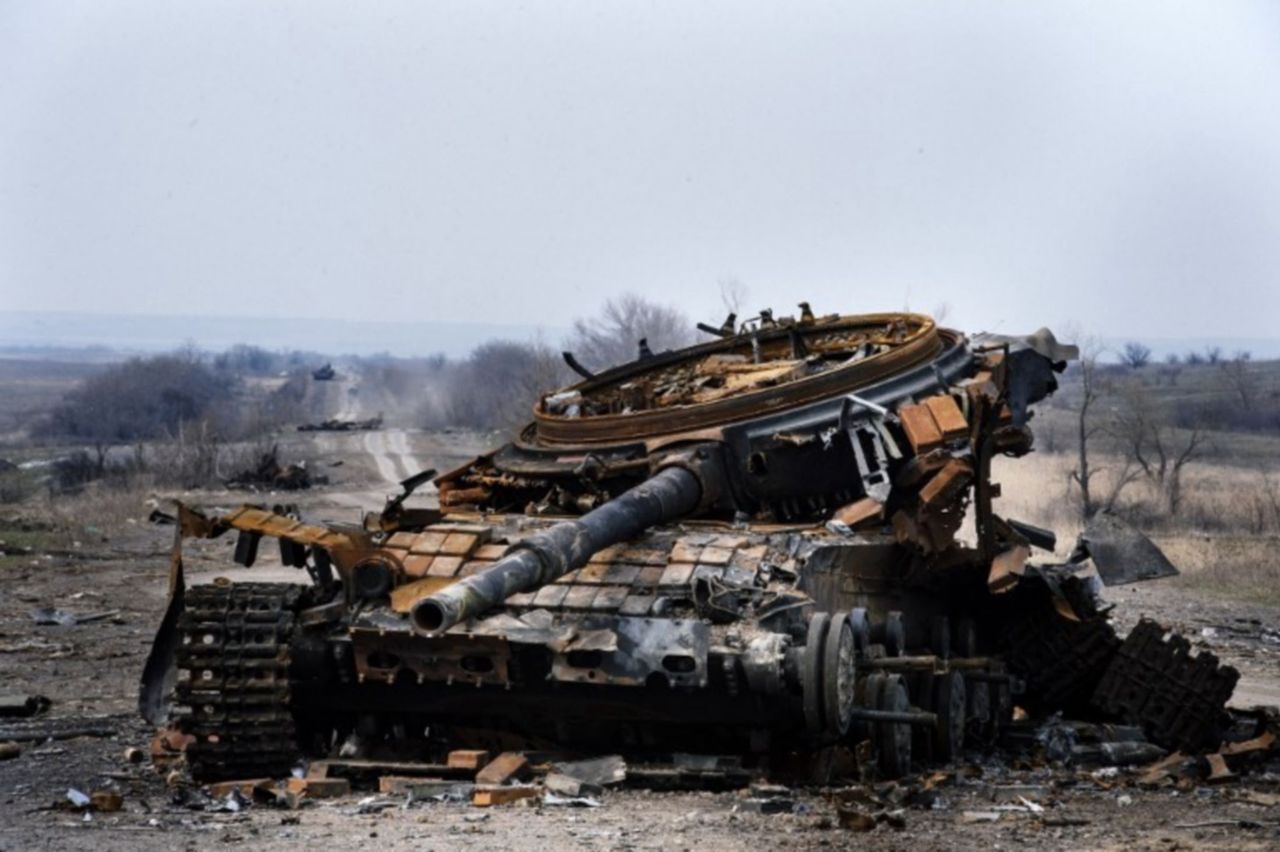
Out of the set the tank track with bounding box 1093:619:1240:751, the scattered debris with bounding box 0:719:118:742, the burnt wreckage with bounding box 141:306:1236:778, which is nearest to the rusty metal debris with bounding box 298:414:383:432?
the burnt wreckage with bounding box 141:306:1236:778

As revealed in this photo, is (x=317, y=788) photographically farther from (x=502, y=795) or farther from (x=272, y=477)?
(x=272, y=477)

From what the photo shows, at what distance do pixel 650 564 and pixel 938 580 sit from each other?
11.4ft

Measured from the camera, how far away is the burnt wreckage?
448 inches

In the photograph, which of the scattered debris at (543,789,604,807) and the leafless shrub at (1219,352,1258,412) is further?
the leafless shrub at (1219,352,1258,412)

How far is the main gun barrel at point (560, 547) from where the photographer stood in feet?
34.1

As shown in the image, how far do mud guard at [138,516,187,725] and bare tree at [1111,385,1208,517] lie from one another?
2459cm

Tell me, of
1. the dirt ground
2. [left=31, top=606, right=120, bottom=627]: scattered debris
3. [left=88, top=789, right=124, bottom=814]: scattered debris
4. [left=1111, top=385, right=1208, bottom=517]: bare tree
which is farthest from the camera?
[left=1111, top=385, right=1208, bottom=517]: bare tree

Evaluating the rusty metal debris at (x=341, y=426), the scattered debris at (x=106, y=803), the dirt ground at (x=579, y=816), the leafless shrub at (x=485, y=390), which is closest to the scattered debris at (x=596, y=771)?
the dirt ground at (x=579, y=816)

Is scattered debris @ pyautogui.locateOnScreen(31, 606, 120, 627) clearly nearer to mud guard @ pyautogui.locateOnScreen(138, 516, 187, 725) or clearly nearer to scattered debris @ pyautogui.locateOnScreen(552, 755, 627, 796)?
mud guard @ pyautogui.locateOnScreen(138, 516, 187, 725)

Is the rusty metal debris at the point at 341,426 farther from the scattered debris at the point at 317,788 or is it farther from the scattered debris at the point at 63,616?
the scattered debris at the point at 317,788

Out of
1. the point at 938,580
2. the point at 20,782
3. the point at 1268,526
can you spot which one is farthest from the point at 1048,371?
the point at 1268,526

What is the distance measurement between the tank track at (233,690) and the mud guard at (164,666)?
0.84 m

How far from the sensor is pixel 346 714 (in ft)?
40.7

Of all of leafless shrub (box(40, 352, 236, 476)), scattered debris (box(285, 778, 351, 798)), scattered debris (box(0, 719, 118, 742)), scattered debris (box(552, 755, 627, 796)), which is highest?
scattered debris (box(552, 755, 627, 796))
